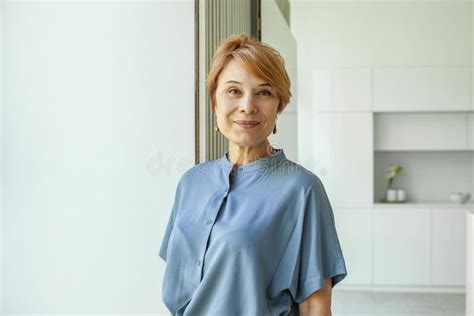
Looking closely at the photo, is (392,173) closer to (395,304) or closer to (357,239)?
(357,239)

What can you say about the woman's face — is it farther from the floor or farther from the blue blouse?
the floor

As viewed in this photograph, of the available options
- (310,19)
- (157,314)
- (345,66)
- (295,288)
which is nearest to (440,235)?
(345,66)

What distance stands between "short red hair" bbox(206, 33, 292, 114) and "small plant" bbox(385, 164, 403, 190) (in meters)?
3.17

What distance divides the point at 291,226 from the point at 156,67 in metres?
0.65

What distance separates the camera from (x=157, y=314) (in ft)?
5.16

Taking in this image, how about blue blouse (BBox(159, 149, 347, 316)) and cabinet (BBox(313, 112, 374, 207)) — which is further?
cabinet (BBox(313, 112, 374, 207))

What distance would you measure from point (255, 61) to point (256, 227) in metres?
0.29

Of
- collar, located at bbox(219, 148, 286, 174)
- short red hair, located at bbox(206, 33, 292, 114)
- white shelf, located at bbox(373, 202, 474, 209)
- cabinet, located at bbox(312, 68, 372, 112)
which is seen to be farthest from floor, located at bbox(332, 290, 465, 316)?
short red hair, located at bbox(206, 33, 292, 114)

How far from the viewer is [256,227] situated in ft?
3.38

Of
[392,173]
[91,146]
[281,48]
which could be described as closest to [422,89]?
[392,173]

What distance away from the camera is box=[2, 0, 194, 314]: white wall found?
125 centimetres

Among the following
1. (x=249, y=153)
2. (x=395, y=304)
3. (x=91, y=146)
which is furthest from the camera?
(x=395, y=304)

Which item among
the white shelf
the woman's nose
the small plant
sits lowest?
the white shelf

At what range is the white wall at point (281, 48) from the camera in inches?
83.8
